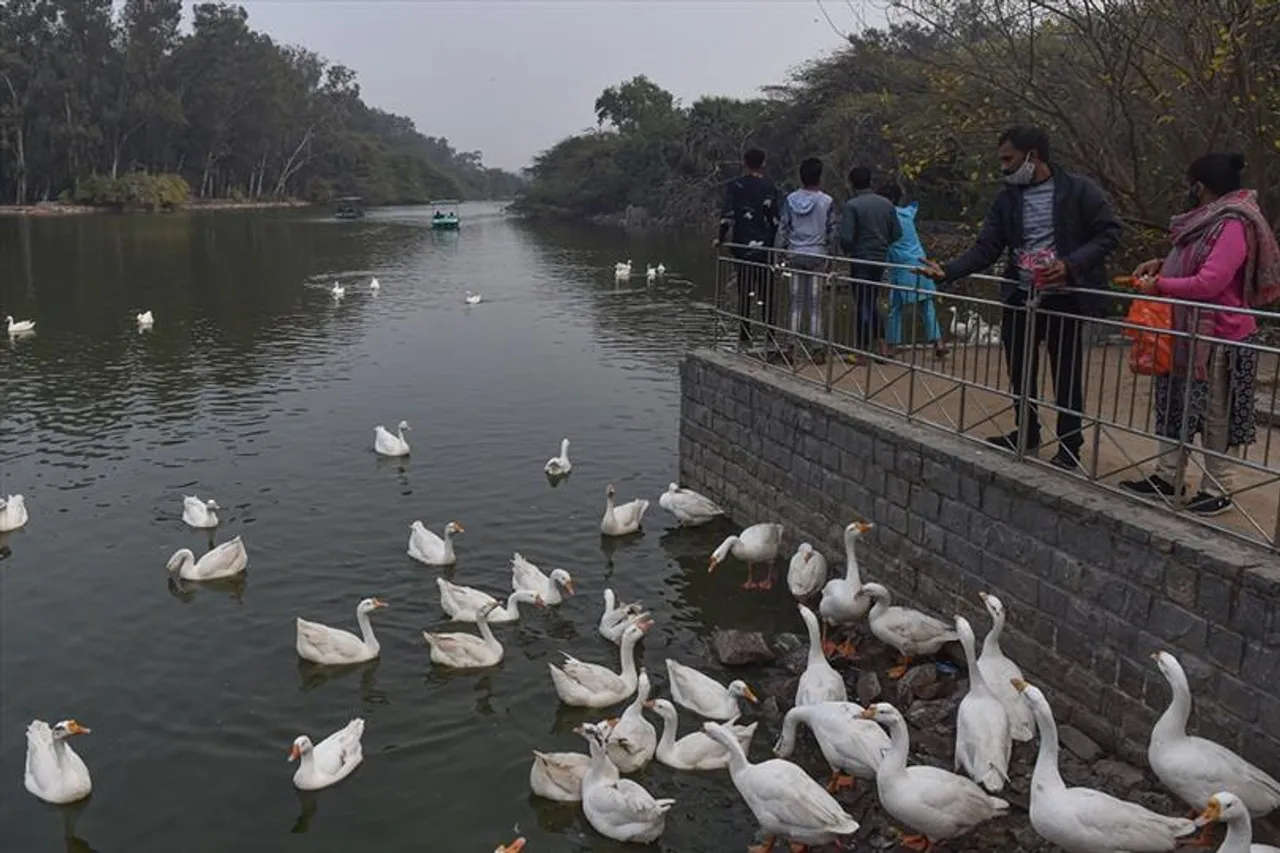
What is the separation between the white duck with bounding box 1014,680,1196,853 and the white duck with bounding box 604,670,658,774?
9.17ft

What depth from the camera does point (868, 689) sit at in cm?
862

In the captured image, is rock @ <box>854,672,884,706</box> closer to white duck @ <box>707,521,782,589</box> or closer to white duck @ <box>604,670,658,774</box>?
white duck @ <box>604,670,658,774</box>

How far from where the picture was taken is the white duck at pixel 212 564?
11.5 m

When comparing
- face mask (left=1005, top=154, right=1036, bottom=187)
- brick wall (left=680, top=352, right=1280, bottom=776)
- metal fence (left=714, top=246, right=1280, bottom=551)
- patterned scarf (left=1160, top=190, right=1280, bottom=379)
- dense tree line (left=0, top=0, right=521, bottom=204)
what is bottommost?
brick wall (left=680, top=352, right=1280, bottom=776)

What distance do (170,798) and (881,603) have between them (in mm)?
5371

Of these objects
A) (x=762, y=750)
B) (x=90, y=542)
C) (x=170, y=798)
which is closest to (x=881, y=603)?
(x=762, y=750)

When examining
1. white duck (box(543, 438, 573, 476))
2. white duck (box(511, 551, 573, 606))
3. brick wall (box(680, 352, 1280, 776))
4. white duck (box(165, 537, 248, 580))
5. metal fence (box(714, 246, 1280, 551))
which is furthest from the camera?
white duck (box(543, 438, 573, 476))

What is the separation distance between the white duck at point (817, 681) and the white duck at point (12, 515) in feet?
30.6

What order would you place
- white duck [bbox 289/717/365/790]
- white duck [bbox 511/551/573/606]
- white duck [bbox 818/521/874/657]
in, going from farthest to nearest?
1. white duck [bbox 511/551/573/606]
2. white duck [bbox 818/521/874/657]
3. white duck [bbox 289/717/365/790]

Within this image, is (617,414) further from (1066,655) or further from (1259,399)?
(1066,655)

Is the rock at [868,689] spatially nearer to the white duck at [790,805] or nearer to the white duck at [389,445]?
the white duck at [790,805]

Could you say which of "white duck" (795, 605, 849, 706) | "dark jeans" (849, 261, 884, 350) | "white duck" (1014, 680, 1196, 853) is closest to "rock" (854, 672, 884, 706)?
"white duck" (795, 605, 849, 706)

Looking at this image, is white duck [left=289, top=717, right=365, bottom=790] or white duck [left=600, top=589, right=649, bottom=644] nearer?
white duck [left=289, top=717, right=365, bottom=790]

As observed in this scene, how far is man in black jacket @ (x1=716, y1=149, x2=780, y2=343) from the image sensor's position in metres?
13.2
